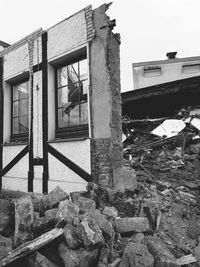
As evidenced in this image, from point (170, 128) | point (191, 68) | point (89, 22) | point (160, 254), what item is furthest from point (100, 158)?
point (191, 68)

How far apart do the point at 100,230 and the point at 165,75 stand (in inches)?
872

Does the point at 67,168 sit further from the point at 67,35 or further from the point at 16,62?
the point at 16,62

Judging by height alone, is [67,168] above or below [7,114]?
below

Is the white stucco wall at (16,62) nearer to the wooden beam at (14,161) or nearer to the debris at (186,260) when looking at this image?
the wooden beam at (14,161)

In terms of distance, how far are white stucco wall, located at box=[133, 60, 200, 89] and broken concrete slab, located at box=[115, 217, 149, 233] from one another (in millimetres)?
20670

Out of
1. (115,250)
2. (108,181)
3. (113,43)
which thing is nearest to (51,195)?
(108,181)

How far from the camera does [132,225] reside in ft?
10.2

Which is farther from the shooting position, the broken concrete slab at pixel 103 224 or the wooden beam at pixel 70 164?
the wooden beam at pixel 70 164

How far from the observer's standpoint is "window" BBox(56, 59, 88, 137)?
15.7ft

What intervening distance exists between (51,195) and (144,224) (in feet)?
5.14

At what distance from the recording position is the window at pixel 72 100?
4.78 meters

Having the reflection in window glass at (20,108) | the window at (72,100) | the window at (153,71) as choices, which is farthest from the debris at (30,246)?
the window at (153,71)

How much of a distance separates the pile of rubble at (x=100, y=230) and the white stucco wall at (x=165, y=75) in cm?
2008

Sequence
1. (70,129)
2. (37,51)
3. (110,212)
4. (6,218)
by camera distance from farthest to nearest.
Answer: (37,51) < (70,129) < (110,212) < (6,218)
